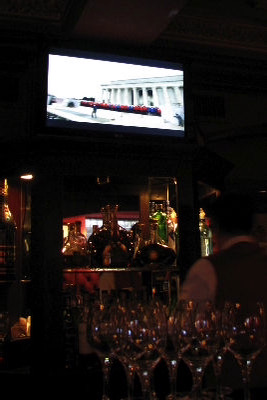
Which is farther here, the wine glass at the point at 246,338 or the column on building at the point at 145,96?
the column on building at the point at 145,96

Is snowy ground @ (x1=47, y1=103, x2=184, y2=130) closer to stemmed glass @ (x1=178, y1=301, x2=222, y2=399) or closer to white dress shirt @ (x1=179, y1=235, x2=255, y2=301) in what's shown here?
white dress shirt @ (x1=179, y1=235, x2=255, y2=301)

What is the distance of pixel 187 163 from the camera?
9.19 feet

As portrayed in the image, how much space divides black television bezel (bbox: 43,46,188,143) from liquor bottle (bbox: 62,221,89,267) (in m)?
0.47

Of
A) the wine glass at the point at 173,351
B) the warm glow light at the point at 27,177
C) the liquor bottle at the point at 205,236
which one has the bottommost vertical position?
the wine glass at the point at 173,351

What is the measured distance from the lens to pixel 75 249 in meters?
2.62

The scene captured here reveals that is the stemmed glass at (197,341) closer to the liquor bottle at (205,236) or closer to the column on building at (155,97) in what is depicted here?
the column on building at (155,97)

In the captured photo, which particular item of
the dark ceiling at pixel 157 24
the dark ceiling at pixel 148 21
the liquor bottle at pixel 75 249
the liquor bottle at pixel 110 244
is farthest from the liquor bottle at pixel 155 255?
the dark ceiling at pixel 148 21

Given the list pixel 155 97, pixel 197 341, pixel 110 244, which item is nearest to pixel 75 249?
pixel 110 244

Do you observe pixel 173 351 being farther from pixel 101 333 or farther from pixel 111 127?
pixel 111 127

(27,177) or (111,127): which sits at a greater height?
(111,127)

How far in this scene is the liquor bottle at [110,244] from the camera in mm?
2672

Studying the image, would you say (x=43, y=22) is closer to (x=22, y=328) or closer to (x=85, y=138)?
(x=85, y=138)

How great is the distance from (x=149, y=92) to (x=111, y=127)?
1.02 feet

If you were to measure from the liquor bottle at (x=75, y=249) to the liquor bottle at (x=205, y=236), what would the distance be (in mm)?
1084
